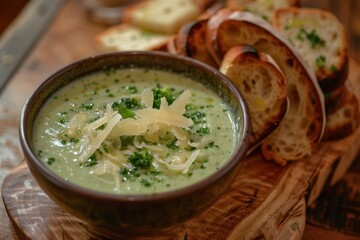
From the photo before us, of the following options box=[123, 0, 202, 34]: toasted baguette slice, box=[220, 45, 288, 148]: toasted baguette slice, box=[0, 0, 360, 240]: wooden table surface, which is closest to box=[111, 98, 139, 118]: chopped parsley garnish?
box=[220, 45, 288, 148]: toasted baguette slice

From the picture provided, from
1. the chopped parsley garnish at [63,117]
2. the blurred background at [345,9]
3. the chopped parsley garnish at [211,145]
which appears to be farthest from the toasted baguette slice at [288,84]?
the blurred background at [345,9]

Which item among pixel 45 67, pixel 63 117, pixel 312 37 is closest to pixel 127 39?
pixel 45 67

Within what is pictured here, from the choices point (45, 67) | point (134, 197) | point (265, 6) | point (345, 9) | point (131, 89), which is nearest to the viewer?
point (134, 197)

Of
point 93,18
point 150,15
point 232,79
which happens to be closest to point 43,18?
point 93,18

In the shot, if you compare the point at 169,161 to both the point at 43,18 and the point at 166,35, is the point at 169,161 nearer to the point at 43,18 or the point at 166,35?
the point at 166,35

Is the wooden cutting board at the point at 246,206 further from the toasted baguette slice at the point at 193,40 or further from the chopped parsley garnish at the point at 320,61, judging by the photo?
the toasted baguette slice at the point at 193,40

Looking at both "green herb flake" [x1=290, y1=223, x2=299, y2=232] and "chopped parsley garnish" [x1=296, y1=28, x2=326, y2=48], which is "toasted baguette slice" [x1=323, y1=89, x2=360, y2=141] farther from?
"green herb flake" [x1=290, y1=223, x2=299, y2=232]

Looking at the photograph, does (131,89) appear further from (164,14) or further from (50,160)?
(164,14)
